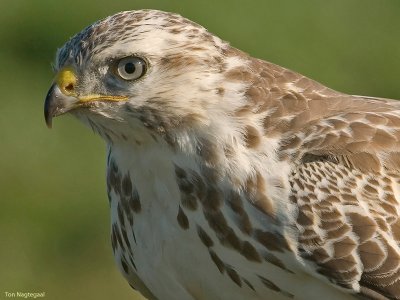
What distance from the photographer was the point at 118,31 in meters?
7.55

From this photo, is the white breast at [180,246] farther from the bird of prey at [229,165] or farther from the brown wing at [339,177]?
the brown wing at [339,177]

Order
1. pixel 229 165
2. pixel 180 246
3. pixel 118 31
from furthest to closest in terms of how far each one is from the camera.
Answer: pixel 180 246, pixel 229 165, pixel 118 31

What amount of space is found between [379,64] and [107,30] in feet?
25.5

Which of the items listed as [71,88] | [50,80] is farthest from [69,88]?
[50,80]

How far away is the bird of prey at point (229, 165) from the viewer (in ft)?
24.8

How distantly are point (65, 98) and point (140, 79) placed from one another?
406 mm

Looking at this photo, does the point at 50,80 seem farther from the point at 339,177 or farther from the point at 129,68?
the point at 339,177

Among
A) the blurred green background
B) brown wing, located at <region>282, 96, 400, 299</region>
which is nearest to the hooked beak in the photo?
brown wing, located at <region>282, 96, 400, 299</region>

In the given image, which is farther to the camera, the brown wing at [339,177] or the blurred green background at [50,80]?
the blurred green background at [50,80]

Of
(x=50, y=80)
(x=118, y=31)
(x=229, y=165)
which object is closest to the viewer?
(x=118, y=31)

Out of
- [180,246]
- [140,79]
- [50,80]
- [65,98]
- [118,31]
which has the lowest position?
[50,80]

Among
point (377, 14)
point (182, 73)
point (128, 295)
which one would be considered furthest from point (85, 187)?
point (182, 73)

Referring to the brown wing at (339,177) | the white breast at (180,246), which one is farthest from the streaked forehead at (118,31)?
the white breast at (180,246)

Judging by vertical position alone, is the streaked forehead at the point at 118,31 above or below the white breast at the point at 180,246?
above
